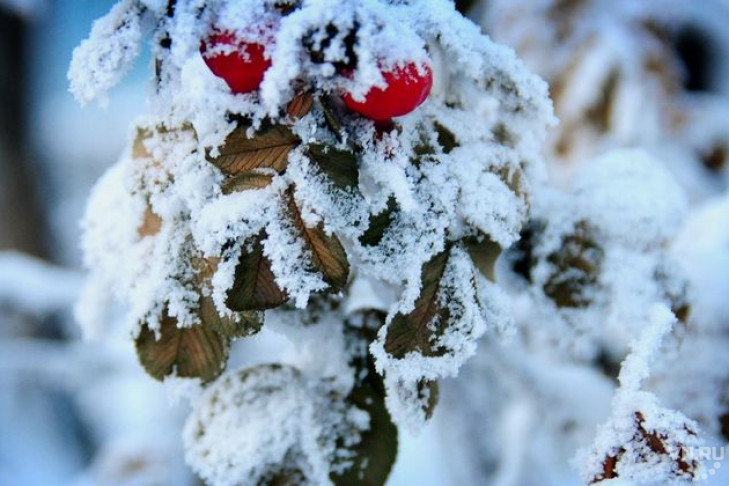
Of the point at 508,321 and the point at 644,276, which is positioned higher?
the point at 644,276

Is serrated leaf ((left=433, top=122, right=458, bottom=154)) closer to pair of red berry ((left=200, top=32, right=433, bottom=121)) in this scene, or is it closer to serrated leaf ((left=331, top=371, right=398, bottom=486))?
pair of red berry ((left=200, top=32, right=433, bottom=121))

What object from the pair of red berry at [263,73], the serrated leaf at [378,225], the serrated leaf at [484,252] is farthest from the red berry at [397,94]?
the serrated leaf at [484,252]

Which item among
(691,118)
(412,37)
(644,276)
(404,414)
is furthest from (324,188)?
(691,118)

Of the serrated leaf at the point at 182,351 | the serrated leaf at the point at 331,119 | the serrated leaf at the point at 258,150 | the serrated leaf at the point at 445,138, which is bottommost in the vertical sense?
the serrated leaf at the point at 182,351

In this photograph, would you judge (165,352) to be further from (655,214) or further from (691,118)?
(691,118)

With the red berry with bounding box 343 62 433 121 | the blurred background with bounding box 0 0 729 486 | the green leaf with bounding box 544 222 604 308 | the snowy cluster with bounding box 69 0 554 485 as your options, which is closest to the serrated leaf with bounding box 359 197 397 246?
the snowy cluster with bounding box 69 0 554 485

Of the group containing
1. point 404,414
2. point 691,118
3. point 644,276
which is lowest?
point 404,414

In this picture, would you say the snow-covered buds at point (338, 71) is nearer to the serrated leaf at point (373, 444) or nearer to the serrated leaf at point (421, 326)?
the serrated leaf at point (421, 326)
